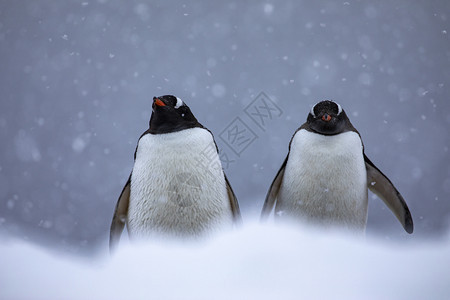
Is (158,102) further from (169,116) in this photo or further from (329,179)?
(329,179)

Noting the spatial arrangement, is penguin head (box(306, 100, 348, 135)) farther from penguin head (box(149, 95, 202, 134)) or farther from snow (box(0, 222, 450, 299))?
snow (box(0, 222, 450, 299))

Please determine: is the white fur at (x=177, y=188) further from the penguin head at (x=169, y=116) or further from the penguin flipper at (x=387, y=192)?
the penguin flipper at (x=387, y=192)

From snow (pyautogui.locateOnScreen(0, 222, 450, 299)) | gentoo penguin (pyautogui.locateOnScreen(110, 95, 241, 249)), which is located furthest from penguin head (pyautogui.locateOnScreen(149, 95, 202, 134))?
snow (pyautogui.locateOnScreen(0, 222, 450, 299))

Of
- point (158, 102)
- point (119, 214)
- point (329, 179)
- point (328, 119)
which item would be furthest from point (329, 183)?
point (119, 214)

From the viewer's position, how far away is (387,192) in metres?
1.71

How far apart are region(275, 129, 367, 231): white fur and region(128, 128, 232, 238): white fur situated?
0.28 m

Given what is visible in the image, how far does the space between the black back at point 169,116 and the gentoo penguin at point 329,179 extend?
1.48 feet

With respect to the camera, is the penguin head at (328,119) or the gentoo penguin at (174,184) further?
the penguin head at (328,119)

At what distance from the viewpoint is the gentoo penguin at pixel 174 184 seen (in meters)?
1.48

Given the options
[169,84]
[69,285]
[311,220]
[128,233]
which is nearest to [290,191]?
[311,220]

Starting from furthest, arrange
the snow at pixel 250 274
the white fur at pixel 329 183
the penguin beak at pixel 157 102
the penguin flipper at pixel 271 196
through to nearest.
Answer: the penguin flipper at pixel 271 196 < the white fur at pixel 329 183 < the penguin beak at pixel 157 102 < the snow at pixel 250 274

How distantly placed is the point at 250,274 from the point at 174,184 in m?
0.59

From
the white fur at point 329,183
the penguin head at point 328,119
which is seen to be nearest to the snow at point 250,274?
the white fur at point 329,183

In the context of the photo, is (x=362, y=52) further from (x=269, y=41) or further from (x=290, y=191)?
(x=290, y=191)
